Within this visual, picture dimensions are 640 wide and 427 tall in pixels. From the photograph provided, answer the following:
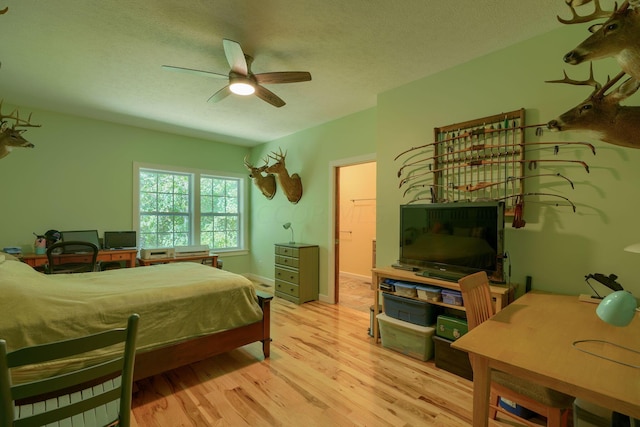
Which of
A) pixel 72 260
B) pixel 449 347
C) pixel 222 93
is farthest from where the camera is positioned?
pixel 72 260

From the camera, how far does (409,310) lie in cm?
267

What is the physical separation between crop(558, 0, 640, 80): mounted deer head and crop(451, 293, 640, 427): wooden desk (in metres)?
1.19

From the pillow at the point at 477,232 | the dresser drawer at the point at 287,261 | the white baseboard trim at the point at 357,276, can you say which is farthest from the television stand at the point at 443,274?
the white baseboard trim at the point at 357,276

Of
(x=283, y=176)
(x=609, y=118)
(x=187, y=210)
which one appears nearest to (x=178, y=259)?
(x=187, y=210)

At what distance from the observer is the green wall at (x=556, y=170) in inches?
77.9

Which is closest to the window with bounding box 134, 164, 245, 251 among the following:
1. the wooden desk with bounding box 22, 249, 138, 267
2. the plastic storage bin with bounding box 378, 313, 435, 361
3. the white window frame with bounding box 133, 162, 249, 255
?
the white window frame with bounding box 133, 162, 249, 255

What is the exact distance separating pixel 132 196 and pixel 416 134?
4.23m

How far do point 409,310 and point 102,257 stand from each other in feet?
12.7

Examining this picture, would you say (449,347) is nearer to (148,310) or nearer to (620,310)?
(620,310)

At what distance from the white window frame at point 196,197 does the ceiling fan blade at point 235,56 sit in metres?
3.10

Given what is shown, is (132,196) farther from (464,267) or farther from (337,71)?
(464,267)

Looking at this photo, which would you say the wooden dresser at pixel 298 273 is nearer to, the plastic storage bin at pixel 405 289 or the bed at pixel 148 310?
the bed at pixel 148 310

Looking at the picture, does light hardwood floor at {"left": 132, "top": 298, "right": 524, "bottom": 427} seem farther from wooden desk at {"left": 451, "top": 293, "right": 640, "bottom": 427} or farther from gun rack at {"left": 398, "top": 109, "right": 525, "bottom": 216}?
gun rack at {"left": 398, "top": 109, "right": 525, "bottom": 216}

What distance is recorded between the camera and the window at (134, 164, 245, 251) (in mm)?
4766
